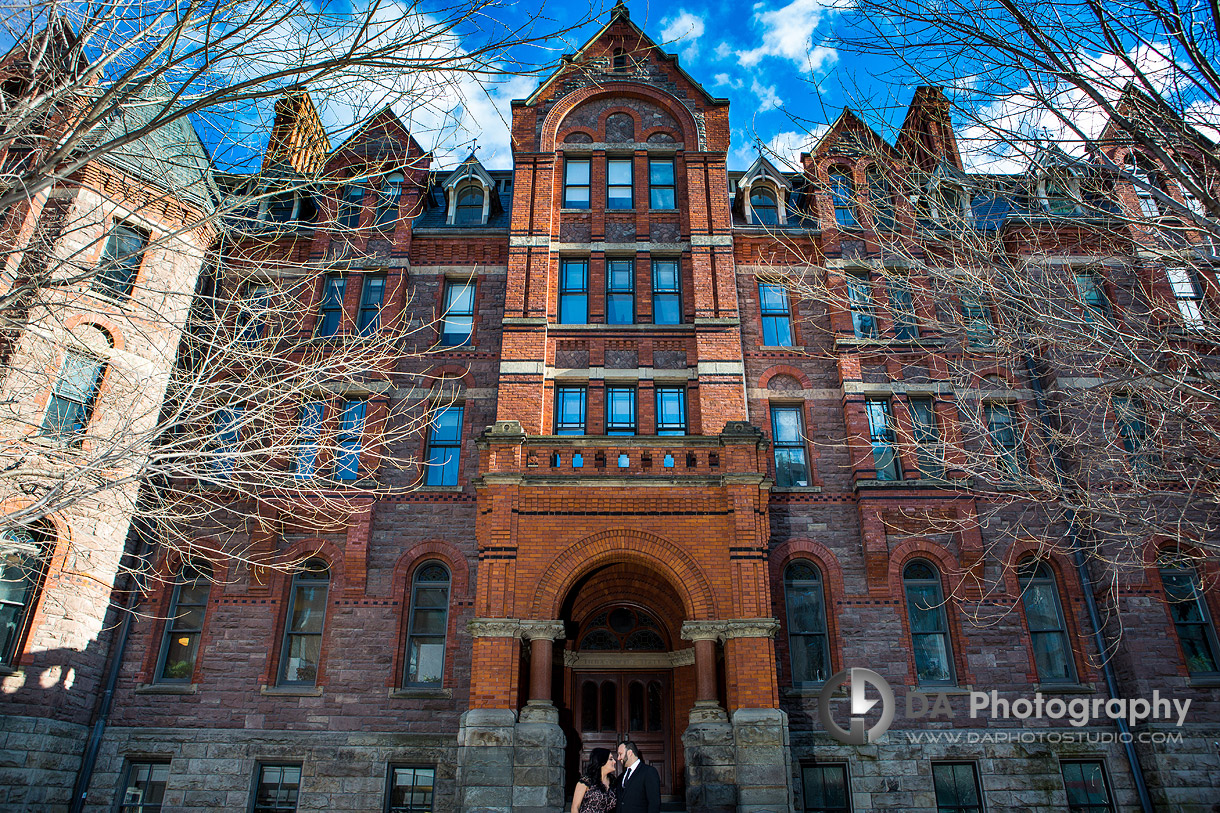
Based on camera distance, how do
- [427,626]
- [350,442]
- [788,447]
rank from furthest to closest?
[788,447], [350,442], [427,626]

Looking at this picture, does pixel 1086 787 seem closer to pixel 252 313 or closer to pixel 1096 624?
pixel 1096 624

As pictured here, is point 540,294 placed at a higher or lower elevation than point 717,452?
higher

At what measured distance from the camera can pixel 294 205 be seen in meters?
19.5

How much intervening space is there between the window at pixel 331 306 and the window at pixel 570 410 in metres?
5.62

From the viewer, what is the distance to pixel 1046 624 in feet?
50.8

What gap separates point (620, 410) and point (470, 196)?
7634mm

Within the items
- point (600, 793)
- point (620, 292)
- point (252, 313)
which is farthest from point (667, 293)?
point (600, 793)

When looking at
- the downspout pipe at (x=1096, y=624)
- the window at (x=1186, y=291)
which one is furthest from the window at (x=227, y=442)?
the window at (x=1186, y=291)

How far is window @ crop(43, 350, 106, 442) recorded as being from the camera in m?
14.3

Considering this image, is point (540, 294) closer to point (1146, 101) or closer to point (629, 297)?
point (629, 297)

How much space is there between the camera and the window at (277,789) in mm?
13945

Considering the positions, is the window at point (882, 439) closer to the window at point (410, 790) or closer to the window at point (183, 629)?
the window at point (410, 790)

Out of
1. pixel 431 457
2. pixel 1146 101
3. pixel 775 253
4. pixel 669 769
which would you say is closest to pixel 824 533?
pixel 669 769

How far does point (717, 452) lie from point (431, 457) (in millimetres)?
6339
